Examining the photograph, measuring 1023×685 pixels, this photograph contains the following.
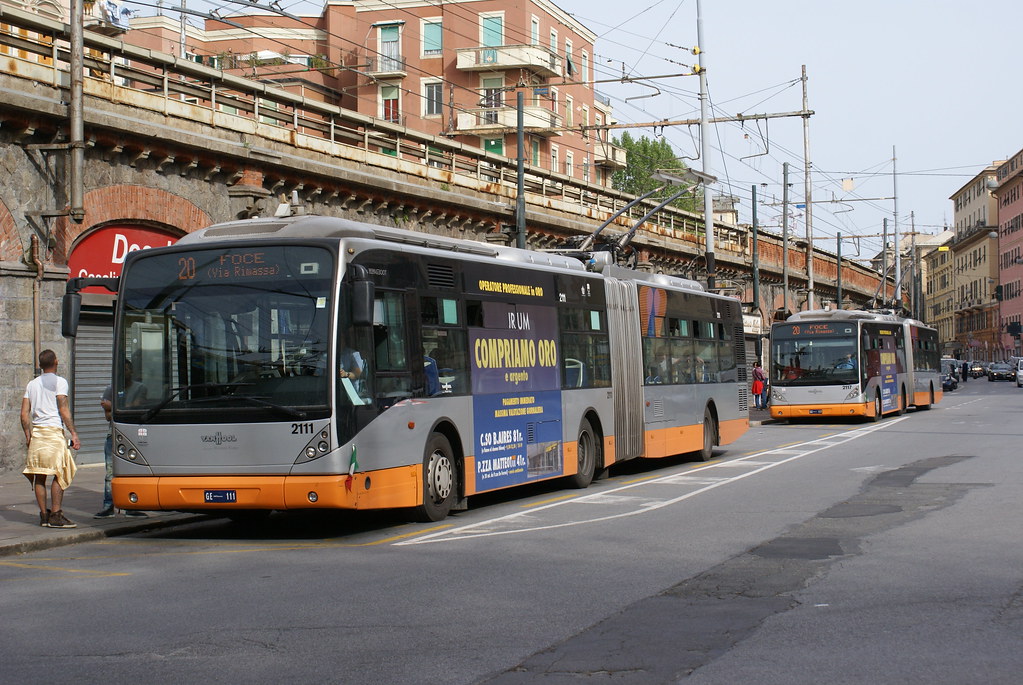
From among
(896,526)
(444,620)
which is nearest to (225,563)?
(444,620)

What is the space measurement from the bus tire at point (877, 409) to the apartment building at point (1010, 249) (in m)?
89.6

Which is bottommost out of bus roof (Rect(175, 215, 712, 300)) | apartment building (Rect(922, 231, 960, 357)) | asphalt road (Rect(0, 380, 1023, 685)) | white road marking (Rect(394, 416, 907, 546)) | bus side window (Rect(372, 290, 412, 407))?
asphalt road (Rect(0, 380, 1023, 685))

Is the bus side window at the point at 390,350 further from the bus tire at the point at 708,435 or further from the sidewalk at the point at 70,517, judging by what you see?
the bus tire at the point at 708,435

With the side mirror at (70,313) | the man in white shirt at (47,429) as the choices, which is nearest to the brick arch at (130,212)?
the man in white shirt at (47,429)

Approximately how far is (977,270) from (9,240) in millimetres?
141249

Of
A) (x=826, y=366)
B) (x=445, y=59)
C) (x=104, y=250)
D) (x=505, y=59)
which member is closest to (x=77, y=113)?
(x=104, y=250)

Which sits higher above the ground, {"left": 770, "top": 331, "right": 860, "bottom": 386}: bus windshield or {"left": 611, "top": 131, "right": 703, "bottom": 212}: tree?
{"left": 611, "top": 131, "right": 703, "bottom": 212}: tree

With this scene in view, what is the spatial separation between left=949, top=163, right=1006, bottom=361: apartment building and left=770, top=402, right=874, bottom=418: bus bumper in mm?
105015

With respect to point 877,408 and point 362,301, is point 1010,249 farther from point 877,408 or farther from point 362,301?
point 362,301

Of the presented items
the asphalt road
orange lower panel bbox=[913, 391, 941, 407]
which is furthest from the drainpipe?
orange lower panel bbox=[913, 391, 941, 407]

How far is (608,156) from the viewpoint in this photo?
71.9 metres

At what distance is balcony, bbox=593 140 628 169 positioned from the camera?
72.4 m

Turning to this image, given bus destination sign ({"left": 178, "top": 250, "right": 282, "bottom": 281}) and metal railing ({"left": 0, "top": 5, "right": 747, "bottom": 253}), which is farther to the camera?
metal railing ({"left": 0, "top": 5, "right": 747, "bottom": 253})

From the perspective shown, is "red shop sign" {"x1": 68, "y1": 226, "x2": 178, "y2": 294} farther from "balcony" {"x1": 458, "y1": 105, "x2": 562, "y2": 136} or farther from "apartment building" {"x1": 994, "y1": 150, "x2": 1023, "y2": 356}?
"apartment building" {"x1": 994, "y1": 150, "x2": 1023, "y2": 356}
